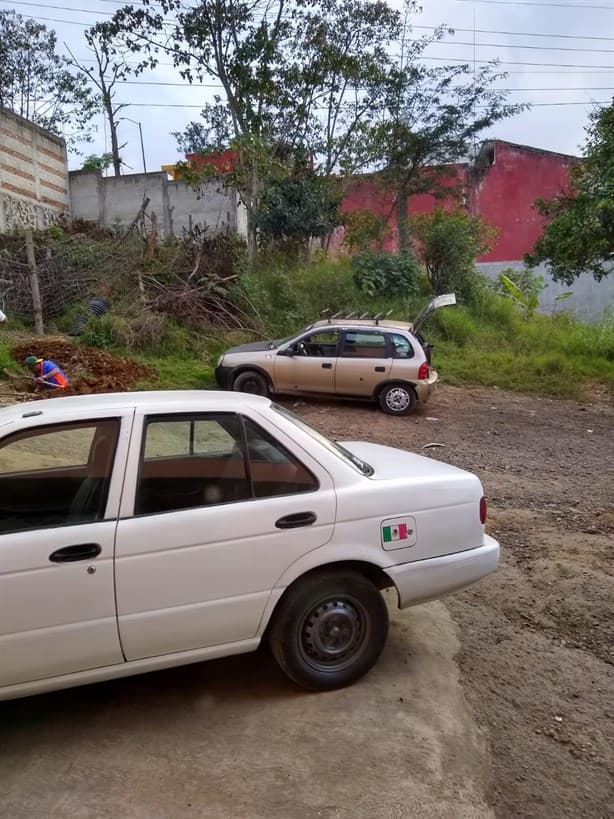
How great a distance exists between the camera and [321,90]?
17.9 metres

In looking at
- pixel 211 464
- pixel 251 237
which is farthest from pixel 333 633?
pixel 251 237

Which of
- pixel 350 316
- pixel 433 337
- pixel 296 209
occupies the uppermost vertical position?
pixel 296 209

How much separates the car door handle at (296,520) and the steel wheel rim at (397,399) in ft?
26.9

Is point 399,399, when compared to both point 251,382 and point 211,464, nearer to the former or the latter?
point 251,382

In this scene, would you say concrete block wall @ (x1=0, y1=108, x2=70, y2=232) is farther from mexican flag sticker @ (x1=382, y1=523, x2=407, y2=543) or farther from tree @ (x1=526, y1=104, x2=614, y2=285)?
mexican flag sticker @ (x1=382, y1=523, x2=407, y2=543)

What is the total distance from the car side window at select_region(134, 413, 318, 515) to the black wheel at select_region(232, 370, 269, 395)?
8.26m

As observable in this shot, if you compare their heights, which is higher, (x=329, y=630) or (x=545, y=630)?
(x=329, y=630)

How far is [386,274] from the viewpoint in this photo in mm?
16625

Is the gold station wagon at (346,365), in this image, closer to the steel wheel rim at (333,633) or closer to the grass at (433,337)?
the grass at (433,337)

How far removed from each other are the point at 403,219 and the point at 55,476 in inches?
752

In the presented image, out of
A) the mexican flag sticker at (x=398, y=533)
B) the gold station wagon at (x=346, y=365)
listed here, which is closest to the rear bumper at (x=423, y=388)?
the gold station wagon at (x=346, y=365)

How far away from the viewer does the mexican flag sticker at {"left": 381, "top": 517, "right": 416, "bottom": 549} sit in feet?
10.5

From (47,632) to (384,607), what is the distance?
1607mm

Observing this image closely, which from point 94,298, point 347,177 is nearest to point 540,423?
point 94,298
